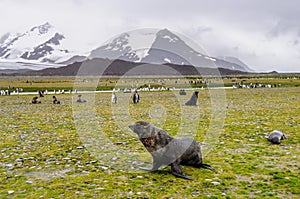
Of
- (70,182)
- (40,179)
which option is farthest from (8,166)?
(70,182)

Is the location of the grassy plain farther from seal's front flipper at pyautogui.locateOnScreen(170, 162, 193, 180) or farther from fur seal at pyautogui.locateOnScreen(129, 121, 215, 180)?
fur seal at pyautogui.locateOnScreen(129, 121, 215, 180)

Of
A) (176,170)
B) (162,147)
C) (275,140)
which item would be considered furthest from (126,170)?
(275,140)

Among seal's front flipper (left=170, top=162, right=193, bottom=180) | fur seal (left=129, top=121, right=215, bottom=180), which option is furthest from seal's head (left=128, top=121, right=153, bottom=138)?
seal's front flipper (left=170, top=162, right=193, bottom=180)

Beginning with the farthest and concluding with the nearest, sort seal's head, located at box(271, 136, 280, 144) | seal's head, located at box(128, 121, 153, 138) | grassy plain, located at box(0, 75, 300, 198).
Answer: seal's head, located at box(271, 136, 280, 144)
seal's head, located at box(128, 121, 153, 138)
grassy plain, located at box(0, 75, 300, 198)

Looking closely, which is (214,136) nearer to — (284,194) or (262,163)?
(262,163)

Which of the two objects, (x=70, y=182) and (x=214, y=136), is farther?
(x=214, y=136)

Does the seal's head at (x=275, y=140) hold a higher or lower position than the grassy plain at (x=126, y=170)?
higher

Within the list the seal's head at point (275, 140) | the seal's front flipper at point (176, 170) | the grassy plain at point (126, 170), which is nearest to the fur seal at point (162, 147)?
the seal's front flipper at point (176, 170)

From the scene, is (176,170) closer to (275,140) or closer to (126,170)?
(126,170)

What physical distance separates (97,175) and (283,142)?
8.03m

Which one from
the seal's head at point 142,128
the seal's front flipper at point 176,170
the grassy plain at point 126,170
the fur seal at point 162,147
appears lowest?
the grassy plain at point 126,170

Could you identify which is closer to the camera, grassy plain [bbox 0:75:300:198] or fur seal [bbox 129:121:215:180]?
grassy plain [bbox 0:75:300:198]

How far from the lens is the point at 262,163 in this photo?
9617mm

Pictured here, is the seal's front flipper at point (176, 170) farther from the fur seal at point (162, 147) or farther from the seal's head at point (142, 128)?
the seal's head at point (142, 128)
